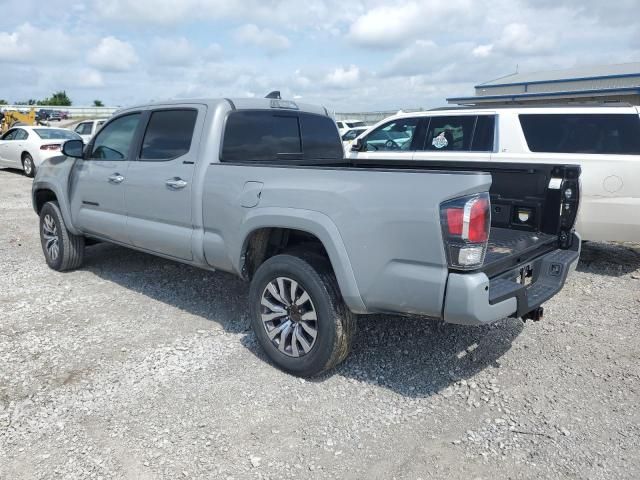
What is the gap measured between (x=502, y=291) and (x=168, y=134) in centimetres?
299

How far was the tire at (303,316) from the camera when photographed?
11.0ft

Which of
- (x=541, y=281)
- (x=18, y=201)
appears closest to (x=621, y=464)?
(x=541, y=281)

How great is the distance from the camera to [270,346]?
3748 mm

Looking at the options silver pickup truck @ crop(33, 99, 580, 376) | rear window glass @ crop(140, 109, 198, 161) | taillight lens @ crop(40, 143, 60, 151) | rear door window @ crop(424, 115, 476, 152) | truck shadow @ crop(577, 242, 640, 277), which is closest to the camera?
silver pickup truck @ crop(33, 99, 580, 376)

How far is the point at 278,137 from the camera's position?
465cm

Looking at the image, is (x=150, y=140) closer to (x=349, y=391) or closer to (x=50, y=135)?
(x=349, y=391)

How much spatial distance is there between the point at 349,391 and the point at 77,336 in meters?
2.31

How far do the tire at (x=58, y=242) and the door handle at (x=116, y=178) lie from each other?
1.22 m

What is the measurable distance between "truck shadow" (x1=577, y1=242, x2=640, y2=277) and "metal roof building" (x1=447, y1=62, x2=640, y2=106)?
1267cm

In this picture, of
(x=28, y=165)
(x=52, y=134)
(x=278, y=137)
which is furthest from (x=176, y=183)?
(x=28, y=165)

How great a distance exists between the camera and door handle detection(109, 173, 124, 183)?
486cm

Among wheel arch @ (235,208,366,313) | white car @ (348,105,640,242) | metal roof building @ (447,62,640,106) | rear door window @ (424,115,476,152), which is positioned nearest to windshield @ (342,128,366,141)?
metal roof building @ (447,62,640,106)

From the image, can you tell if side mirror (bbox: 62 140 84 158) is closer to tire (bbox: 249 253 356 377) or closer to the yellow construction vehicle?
tire (bbox: 249 253 356 377)

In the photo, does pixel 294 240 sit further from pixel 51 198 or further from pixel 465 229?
pixel 51 198
